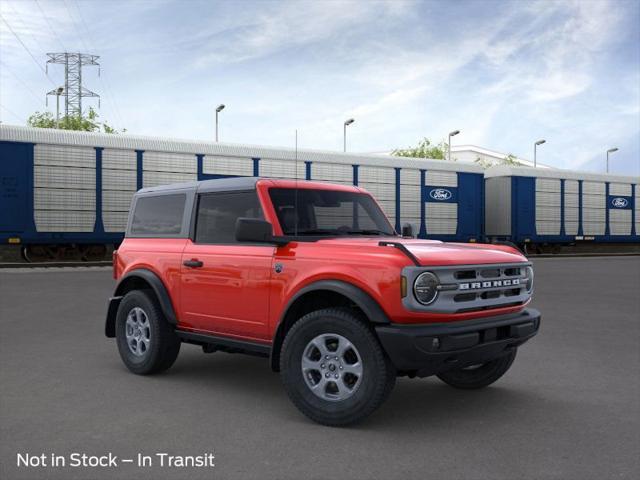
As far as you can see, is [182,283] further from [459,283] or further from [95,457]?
[459,283]

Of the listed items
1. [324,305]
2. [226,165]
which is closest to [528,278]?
[324,305]

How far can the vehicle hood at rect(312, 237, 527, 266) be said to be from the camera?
180 inches

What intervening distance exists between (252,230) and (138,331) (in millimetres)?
2215

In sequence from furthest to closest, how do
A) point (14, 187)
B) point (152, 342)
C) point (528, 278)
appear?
point (14, 187)
point (152, 342)
point (528, 278)

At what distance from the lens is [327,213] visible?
5.88 m

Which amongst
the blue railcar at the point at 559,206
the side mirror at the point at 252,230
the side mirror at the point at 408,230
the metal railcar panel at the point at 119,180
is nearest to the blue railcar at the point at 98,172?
the metal railcar panel at the point at 119,180

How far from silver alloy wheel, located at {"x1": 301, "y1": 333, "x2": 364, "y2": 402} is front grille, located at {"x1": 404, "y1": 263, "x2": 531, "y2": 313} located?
0.61 meters

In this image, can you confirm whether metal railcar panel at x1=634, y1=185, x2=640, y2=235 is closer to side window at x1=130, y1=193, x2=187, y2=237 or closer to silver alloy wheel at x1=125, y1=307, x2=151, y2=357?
side window at x1=130, y1=193, x2=187, y2=237

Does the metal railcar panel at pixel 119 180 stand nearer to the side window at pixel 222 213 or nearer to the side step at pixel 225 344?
the side window at pixel 222 213

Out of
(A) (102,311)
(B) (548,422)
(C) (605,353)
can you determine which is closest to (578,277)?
(C) (605,353)

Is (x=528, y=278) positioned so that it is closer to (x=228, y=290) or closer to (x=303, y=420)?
(x=303, y=420)

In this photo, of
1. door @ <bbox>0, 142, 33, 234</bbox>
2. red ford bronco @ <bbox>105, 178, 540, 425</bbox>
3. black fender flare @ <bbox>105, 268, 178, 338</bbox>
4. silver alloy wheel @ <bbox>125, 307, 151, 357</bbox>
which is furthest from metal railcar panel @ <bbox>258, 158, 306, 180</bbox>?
silver alloy wheel @ <bbox>125, 307, 151, 357</bbox>

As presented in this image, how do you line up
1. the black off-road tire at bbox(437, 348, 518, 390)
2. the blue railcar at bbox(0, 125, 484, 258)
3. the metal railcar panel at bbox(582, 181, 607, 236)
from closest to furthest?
1. the black off-road tire at bbox(437, 348, 518, 390)
2. the blue railcar at bbox(0, 125, 484, 258)
3. the metal railcar panel at bbox(582, 181, 607, 236)

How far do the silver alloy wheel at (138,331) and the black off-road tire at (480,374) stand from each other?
2.81 m
